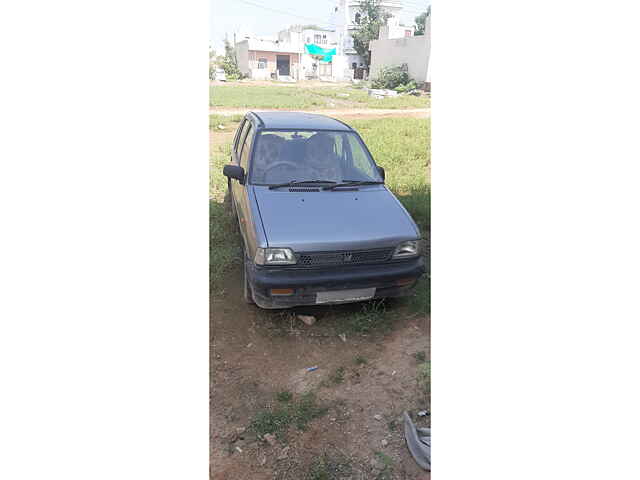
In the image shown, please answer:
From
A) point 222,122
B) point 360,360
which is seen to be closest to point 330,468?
point 360,360

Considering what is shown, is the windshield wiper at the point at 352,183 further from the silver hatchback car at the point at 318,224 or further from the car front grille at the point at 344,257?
the car front grille at the point at 344,257

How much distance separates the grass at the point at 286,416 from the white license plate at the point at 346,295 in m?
0.68

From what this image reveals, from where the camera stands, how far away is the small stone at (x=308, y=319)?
308cm

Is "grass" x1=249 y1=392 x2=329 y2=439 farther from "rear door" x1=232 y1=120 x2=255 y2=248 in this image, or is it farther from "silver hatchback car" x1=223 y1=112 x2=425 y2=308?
"rear door" x1=232 y1=120 x2=255 y2=248

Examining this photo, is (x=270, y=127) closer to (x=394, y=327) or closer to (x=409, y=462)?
(x=394, y=327)

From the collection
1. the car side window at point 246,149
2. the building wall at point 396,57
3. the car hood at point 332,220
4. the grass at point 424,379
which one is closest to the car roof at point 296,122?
the car side window at point 246,149

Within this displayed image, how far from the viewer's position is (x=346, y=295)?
2.88 meters

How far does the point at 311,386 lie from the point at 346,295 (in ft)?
2.21

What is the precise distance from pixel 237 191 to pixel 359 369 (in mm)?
1986

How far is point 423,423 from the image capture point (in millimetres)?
2238
